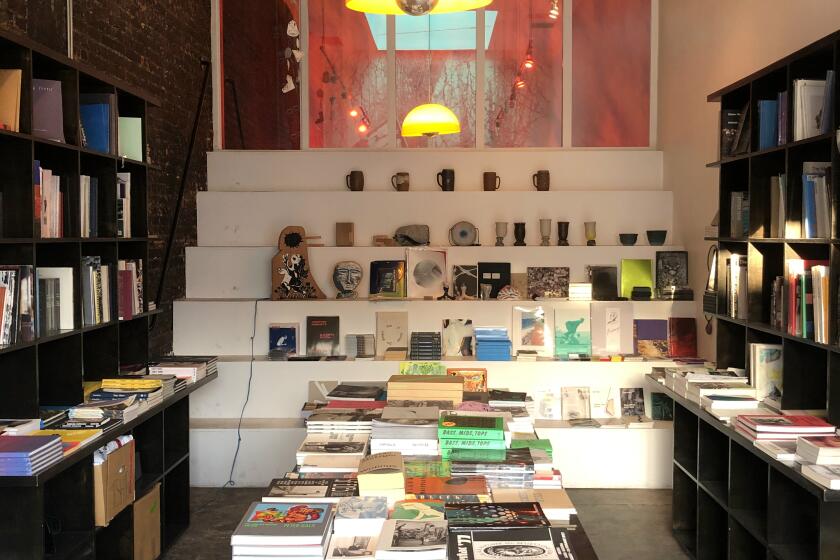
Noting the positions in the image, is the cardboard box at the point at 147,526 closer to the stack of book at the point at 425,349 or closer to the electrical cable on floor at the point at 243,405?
the electrical cable on floor at the point at 243,405

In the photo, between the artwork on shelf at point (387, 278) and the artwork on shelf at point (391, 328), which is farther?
the artwork on shelf at point (387, 278)

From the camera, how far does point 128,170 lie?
4742 mm

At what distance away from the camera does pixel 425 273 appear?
21.7 ft

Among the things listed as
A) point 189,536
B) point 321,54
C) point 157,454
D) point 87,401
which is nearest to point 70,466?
point 87,401

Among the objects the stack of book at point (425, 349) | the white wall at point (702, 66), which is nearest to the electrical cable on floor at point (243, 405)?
the stack of book at point (425, 349)

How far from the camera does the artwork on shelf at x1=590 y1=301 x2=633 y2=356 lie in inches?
253

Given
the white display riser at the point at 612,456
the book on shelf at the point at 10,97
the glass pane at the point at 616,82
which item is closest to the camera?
the book on shelf at the point at 10,97

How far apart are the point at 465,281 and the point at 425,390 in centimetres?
277

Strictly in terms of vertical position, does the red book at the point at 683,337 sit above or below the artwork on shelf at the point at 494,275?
below

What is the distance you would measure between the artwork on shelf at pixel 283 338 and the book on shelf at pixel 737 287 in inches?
127

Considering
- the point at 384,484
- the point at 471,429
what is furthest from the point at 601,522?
the point at 384,484

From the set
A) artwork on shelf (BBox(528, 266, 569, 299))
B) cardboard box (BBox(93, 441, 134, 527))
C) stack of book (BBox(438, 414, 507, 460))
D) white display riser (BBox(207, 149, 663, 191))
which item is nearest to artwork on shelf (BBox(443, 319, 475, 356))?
artwork on shelf (BBox(528, 266, 569, 299))

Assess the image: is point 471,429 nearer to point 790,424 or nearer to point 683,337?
point 790,424

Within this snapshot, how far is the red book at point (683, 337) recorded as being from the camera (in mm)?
6324
